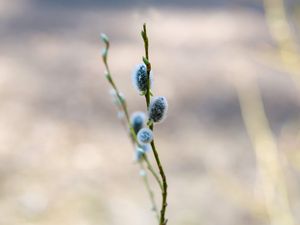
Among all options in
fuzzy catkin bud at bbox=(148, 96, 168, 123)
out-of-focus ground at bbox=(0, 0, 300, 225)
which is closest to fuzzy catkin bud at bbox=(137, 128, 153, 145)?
fuzzy catkin bud at bbox=(148, 96, 168, 123)

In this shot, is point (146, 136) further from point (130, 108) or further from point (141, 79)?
point (130, 108)

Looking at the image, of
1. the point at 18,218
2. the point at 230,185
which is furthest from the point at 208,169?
the point at 18,218

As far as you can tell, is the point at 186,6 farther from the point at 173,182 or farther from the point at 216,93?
the point at 173,182

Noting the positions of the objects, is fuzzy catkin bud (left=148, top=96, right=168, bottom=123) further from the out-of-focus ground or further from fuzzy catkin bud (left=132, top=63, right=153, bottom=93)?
the out-of-focus ground

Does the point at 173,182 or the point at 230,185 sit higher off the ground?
the point at 230,185

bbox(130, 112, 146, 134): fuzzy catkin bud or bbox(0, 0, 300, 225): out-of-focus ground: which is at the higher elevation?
bbox(130, 112, 146, 134): fuzzy catkin bud

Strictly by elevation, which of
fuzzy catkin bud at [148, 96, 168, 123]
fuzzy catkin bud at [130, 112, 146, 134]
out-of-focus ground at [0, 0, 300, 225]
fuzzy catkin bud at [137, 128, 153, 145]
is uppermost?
fuzzy catkin bud at [148, 96, 168, 123]

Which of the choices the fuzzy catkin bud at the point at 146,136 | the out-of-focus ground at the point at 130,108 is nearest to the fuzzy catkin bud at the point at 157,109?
the fuzzy catkin bud at the point at 146,136
